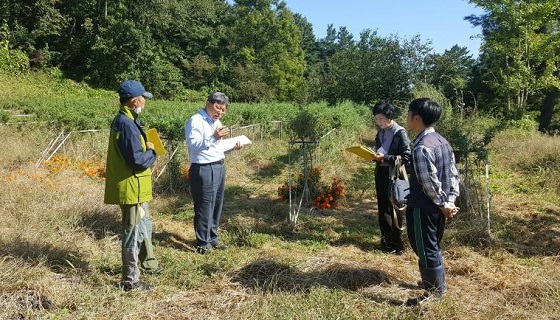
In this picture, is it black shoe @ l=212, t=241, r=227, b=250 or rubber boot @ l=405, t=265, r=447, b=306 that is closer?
rubber boot @ l=405, t=265, r=447, b=306

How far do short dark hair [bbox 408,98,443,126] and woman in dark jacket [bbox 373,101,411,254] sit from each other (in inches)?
41.7

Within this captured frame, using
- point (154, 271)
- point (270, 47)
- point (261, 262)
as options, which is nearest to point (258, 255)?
point (261, 262)

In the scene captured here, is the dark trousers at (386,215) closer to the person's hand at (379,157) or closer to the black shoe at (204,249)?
the person's hand at (379,157)

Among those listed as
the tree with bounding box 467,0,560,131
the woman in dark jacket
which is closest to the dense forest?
the tree with bounding box 467,0,560,131

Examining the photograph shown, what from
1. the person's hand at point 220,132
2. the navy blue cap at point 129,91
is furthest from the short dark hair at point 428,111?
the navy blue cap at point 129,91

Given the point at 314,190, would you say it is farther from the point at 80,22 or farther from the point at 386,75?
the point at 80,22

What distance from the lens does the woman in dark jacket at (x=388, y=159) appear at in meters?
4.12

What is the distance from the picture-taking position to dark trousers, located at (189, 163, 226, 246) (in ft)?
13.9

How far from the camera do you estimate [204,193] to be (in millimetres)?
4266

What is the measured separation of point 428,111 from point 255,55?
3857 centimetres

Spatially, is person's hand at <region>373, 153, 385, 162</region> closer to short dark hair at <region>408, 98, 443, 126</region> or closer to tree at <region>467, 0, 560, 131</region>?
short dark hair at <region>408, 98, 443, 126</region>

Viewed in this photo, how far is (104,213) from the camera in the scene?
16.5 ft

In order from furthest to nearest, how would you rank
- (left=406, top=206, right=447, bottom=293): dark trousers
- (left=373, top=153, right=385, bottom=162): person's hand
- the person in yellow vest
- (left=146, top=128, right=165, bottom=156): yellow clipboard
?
(left=373, top=153, right=385, bottom=162): person's hand
(left=146, top=128, right=165, bottom=156): yellow clipboard
the person in yellow vest
(left=406, top=206, right=447, bottom=293): dark trousers

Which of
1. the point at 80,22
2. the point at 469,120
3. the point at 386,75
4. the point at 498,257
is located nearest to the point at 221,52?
the point at 80,22
